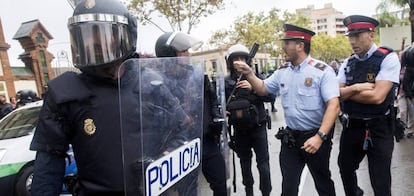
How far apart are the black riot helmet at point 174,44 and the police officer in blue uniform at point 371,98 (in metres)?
1.26

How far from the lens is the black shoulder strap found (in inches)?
52.1

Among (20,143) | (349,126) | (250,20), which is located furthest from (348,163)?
(250,20)

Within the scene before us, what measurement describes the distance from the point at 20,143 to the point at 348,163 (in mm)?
3843

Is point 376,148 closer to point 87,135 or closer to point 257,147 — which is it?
point 257,147

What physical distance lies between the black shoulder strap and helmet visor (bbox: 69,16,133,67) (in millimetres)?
76

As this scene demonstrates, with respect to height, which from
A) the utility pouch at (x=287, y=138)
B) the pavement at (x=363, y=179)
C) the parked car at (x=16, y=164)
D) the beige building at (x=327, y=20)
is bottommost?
the pavement at (x=363, y=179)

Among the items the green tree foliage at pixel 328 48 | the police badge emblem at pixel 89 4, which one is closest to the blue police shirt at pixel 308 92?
the police badge emblem at pixel 89 4

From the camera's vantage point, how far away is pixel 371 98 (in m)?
2.46

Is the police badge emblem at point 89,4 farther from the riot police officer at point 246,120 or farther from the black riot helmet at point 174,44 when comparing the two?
the riot police officer at point 246,120

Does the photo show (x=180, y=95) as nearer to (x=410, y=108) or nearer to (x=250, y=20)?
(x=410, y=108)

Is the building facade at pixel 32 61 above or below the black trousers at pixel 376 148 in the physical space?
above

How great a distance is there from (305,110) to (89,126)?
1779mm

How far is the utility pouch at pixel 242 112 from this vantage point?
3277 millimetres

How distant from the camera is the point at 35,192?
1.33 meters
